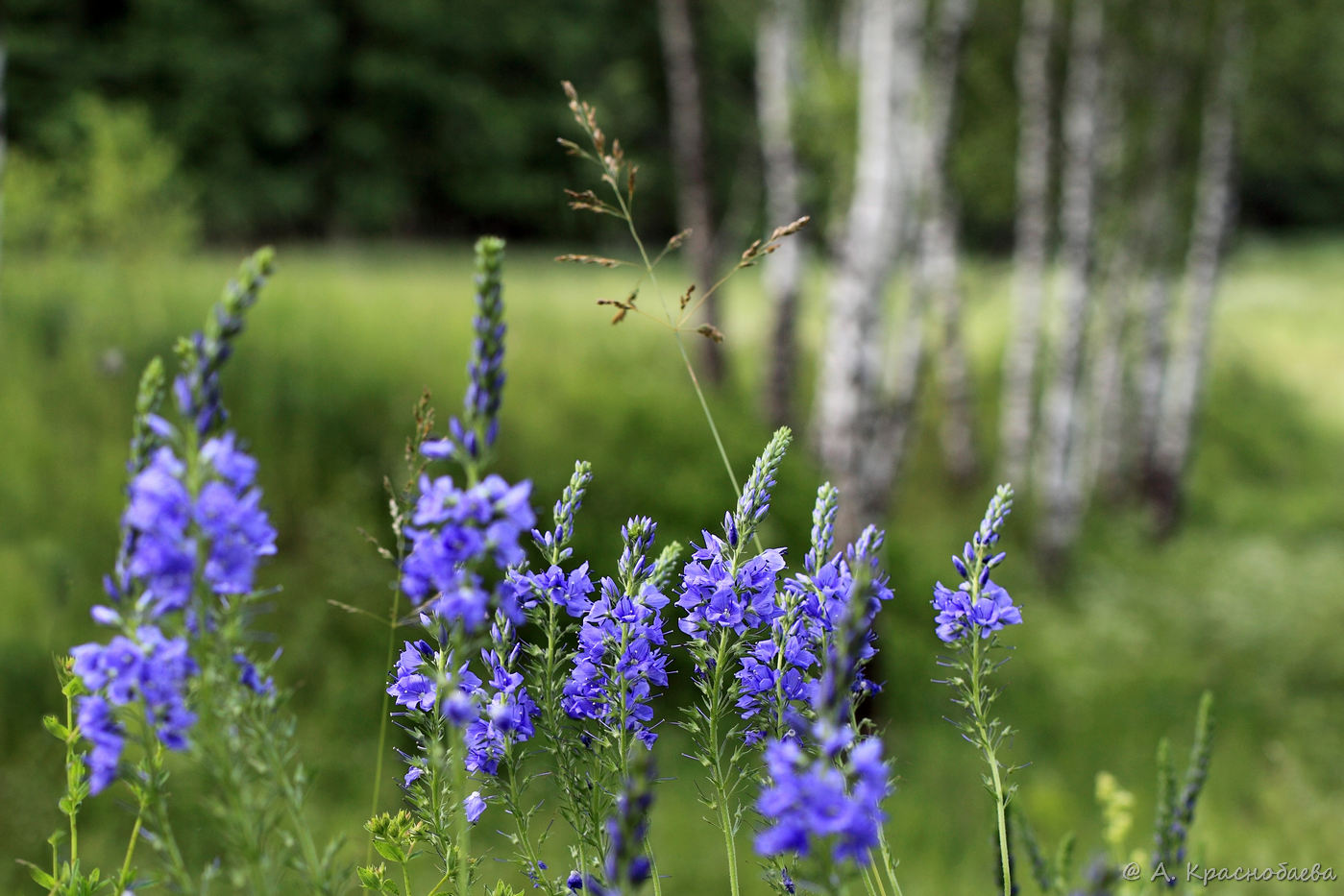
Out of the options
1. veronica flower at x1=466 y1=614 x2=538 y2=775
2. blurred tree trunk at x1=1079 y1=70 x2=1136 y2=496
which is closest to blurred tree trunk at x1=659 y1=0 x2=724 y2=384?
blurred tree trunk at x1=1079 y1=70 x2=1136 y2=496

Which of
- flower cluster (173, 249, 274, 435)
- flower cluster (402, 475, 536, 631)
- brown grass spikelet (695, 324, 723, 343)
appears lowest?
flower cluster (402, 475, 536, 631)

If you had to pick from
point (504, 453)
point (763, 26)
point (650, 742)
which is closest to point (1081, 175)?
point (763, 26)

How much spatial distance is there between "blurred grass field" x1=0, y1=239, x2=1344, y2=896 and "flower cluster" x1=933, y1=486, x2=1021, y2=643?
2643 millimetres

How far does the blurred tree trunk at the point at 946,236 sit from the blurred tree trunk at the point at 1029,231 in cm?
78

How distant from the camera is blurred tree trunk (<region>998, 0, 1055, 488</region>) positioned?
1212 centimetres

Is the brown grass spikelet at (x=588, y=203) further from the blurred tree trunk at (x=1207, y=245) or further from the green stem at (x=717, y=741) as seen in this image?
the blurred tree trunk at (x=1207, y=245)

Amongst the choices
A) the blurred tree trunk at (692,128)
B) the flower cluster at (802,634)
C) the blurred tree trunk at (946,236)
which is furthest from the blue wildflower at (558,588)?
the blurred tree trunk at (946,236)

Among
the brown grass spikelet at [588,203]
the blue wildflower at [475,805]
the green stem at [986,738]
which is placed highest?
the brown grass spikelet at [588,203]

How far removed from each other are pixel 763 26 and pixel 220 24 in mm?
18730

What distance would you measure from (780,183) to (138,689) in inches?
452

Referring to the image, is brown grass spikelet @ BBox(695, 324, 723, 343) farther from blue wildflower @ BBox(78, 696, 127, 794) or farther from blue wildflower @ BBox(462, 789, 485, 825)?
blue wildflower @ BBox(78, 696, 127, 794)

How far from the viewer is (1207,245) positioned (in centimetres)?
1434

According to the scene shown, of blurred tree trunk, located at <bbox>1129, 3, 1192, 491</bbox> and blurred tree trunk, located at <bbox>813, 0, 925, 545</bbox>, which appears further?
blurred tree trunk, located at <bbox>1129, 3, 1192, 491</bbox>

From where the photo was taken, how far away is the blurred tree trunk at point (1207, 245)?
45.7 ft
